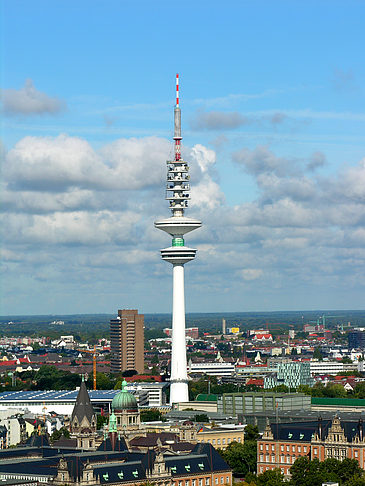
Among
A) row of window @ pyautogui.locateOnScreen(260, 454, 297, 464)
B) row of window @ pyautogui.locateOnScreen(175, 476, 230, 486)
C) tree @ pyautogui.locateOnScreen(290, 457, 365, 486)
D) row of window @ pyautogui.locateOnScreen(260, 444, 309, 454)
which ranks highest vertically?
row of window @ pyautogui.locateOnScreen(260, 444, 309, 454)

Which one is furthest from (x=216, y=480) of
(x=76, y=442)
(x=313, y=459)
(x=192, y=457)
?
(x=76, y=442)

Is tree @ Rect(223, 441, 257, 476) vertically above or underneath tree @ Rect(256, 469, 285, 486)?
above

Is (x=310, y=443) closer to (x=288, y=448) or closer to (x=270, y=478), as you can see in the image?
(x=288, y=448)

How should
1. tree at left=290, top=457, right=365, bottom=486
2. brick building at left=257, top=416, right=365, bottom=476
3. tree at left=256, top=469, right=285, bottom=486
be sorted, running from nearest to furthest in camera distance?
tree at left=290, top=457, right=365, bottom=486
tree at left=256, top=469, right=285, bottom=486
brick building at left=257, top=416, right=365, bottom=476

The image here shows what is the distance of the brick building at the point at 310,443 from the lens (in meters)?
182

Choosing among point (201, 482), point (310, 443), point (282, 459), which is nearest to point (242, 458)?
point (282, 459)

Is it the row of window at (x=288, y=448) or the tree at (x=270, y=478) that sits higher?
the row of window at (x=288, y=448)

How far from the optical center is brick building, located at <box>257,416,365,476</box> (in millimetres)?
181500

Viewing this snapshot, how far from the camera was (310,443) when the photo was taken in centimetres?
18525

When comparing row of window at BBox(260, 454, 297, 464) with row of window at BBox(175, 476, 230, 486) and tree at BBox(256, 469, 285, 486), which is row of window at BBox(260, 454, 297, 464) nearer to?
tree at BBox(256, 469, 285, 486)

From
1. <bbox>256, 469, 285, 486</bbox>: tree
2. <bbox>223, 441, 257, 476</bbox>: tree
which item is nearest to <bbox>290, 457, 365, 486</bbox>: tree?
<bbox>256, 469, 285, 486</bbox>: tree

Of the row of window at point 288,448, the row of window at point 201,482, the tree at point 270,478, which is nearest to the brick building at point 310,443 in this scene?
the row of window at point 288,448

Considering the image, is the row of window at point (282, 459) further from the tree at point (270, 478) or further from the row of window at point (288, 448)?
the tree at point (270, 478)

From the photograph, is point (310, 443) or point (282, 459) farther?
point (282, 459)
